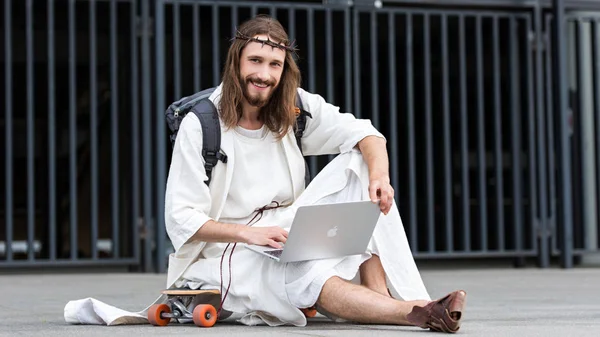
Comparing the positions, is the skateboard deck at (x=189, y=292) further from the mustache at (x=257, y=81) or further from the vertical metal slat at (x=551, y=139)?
the vertical metal slat at (x=551, y=139)

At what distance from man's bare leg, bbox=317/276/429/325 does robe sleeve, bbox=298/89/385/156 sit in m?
0.63

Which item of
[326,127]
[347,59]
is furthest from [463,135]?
[326,127]

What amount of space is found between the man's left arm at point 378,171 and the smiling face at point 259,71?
41 centimetres

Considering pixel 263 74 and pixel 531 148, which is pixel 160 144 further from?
pixel 263 74

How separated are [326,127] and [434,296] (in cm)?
199

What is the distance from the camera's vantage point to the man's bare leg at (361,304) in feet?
12.3

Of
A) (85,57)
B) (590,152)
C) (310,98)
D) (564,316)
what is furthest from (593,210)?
(85,57)

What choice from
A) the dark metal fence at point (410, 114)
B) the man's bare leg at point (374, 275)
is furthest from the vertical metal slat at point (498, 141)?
the man's bare leg at point (374, 275)

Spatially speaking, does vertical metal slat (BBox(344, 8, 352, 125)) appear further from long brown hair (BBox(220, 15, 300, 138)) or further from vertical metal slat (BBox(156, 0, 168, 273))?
long brown hair (BBox(220, 15, 300, 138))

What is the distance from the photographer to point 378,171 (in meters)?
4.03

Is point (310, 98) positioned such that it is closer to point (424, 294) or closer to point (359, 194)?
point (359, 194)

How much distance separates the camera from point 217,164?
4148 millimetres

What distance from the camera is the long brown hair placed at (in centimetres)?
418

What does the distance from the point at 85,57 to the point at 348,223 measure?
30.1ft
